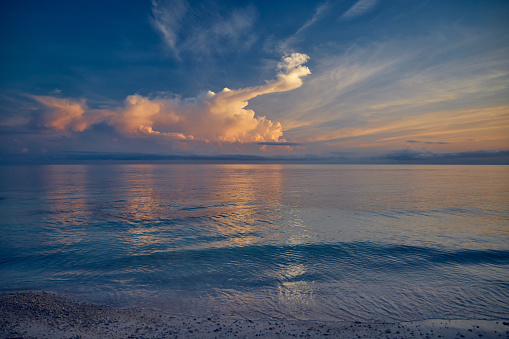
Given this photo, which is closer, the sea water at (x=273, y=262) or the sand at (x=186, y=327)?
the sand at (x=186, y=327)

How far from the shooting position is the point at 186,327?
10414mm

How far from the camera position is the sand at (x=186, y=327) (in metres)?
9.91

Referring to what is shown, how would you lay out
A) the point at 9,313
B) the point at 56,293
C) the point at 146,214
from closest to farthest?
1. the point at 9,313
2. the point at 56,293
3. the point at 146,214

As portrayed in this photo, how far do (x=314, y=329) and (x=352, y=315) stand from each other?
7.67ft

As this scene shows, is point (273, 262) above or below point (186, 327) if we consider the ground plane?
below

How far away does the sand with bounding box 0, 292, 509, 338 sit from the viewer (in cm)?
991

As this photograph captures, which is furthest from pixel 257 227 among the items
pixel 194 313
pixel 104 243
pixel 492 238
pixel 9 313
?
pixel 492 238

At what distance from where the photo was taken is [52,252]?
20.7 meters

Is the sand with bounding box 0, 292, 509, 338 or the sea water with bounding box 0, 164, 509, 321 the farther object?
the sea water with bounding box 0, 164, 509, 321

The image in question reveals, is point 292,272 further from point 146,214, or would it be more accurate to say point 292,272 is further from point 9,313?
point 146,214

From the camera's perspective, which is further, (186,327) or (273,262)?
(273,262)

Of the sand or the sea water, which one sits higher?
the sand

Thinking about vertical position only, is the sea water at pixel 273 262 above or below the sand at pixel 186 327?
below

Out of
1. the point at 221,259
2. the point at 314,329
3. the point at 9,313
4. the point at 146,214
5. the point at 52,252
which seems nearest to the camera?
the point at 314,329
